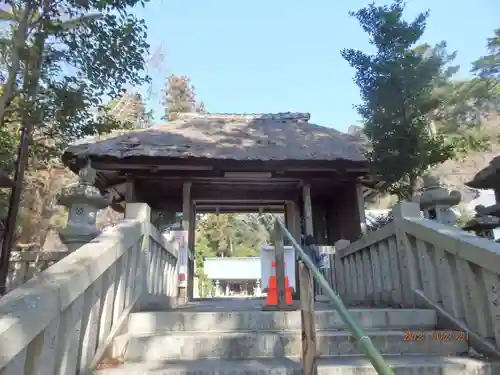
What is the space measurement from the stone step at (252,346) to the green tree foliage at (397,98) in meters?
3.64

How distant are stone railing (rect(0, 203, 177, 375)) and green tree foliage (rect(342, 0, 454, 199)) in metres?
4.22

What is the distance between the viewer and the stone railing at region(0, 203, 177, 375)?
4.88 feet

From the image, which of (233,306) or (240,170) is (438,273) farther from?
(240,170)

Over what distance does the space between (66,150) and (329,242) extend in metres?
6.58

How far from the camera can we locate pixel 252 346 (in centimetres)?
270

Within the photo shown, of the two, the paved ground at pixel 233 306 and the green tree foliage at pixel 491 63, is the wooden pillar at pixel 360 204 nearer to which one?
the paved ground at pixel 233 306

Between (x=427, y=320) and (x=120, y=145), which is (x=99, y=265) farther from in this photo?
(x=120, y=145)

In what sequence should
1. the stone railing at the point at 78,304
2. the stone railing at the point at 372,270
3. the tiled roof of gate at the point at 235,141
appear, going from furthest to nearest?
the tiled roof of gate at the point at 235,141 < the stone railing at the point at 372,270 < the stone railing at the point at 78,304

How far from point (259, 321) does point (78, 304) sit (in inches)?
62.3

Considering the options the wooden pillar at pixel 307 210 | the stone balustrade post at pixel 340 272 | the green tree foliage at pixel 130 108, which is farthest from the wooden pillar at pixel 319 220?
the green tree foliage at pixel 130 108

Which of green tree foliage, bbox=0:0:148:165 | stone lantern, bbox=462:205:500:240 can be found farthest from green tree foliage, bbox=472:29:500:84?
green tree foliage, bbox=0:0:148:165

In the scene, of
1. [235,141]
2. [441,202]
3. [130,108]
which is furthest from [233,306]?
[130,108]

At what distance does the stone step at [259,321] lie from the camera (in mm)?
3020

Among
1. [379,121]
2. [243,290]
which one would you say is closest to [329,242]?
[379,121]
